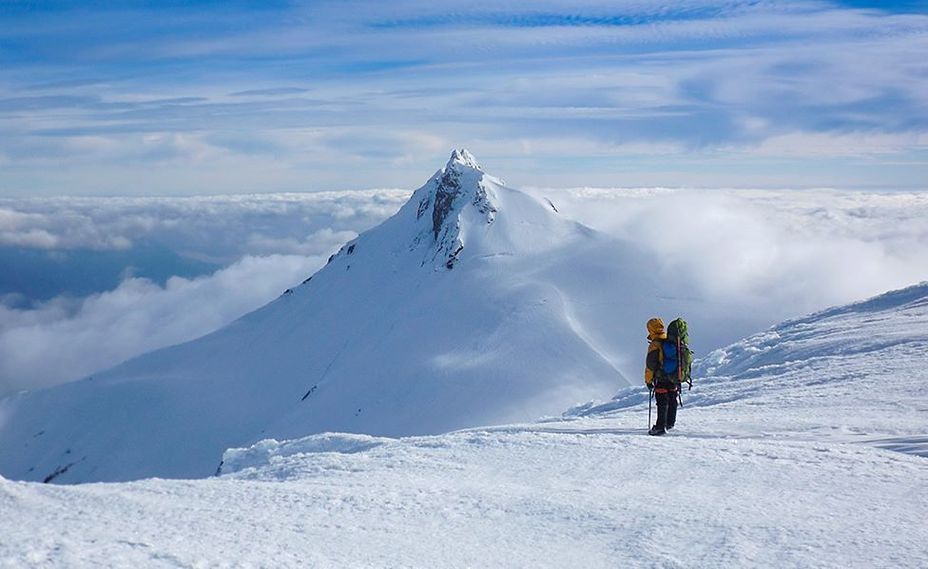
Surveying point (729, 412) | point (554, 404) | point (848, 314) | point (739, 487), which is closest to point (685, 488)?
point (739, 487)

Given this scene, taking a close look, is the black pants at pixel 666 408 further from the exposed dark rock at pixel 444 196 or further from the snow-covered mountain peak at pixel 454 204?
the exposed dark rock at pixel 444 196

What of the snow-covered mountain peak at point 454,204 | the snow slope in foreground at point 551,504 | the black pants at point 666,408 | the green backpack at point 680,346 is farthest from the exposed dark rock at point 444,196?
the snow slope in foreground at point 551,504

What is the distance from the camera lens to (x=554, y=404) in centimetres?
6756

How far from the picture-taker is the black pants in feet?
42.3

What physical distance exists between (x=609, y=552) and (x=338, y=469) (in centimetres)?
496

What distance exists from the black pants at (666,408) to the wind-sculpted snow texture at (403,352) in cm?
5125

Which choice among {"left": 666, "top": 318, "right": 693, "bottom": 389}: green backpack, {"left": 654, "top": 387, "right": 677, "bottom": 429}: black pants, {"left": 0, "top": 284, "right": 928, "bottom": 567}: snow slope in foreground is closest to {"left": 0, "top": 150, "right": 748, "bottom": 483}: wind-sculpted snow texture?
{"left": 666, "top": 318, "right": 693, "bottom": 389}: green backpack

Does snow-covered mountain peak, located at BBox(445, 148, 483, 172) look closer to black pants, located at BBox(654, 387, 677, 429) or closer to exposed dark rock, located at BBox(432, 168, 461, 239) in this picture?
exposed dark rock, located at BBox(432, 168, 461, 239)

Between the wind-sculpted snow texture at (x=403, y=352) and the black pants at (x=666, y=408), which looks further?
the wind-sculpted snow texture at (x=403, y=352)

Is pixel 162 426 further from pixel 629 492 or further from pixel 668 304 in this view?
pixel 629 492

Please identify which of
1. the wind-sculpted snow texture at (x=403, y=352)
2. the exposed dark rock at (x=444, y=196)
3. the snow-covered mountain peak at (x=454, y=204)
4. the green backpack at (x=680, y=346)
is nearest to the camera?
the green backpack at (x=680, y=346)

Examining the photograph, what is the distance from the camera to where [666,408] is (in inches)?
510

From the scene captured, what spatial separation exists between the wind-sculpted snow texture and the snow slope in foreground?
52.7m

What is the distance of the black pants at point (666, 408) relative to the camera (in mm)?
12906
